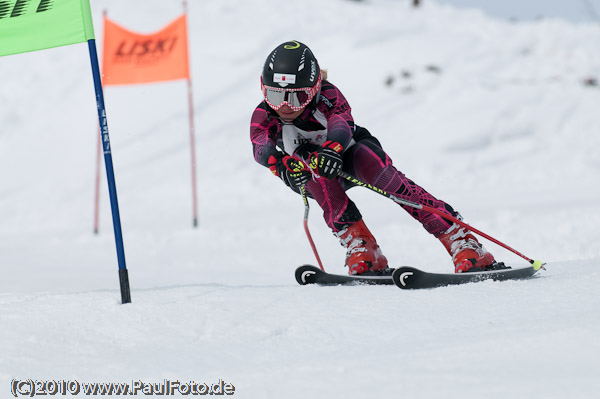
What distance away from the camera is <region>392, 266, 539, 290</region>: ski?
3.93 meters

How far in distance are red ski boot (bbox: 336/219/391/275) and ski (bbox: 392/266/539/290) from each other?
1.82ft

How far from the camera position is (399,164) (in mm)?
13789

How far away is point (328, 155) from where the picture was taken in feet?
13.0

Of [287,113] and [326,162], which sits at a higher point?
[287,113]

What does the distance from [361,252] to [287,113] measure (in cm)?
113

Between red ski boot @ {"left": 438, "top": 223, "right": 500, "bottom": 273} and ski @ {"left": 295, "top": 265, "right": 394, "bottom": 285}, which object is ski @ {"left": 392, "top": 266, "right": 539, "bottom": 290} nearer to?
red ski boot @ {"left": 438, "top": 223, "right": 500, "bottom": 273}

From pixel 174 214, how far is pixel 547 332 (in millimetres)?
10473

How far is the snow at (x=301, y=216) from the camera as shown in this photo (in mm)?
2658

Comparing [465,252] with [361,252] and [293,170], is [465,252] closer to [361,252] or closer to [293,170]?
[361,252]

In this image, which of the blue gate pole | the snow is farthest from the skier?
the blue gate pole

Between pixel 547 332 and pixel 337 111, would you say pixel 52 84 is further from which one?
pixel 547 332

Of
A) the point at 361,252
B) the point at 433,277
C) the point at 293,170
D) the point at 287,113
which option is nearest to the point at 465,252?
the point at 433,277

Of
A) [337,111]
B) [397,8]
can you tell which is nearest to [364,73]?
[397,8]

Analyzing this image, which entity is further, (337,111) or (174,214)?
(174,214)
